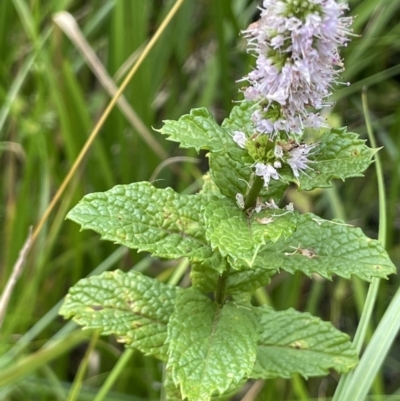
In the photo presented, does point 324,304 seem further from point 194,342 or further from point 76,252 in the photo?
point 194,342

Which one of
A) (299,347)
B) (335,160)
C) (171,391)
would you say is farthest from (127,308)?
(335,160)

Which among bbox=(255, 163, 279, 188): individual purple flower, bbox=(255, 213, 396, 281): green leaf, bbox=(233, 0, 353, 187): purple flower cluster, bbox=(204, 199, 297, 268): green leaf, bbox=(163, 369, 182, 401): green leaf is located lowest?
bbox=(163, 369, 182, 401): green leaf

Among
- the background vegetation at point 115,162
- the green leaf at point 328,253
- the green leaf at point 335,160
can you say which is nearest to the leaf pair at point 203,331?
the green leaf at point 328,253

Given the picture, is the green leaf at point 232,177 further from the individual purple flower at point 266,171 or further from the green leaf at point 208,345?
the green leaf at point 208,345

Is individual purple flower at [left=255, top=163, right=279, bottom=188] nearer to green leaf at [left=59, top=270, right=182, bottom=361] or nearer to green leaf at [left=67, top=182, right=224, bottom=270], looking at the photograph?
green leaf at [left=67, top=182, right=224, bottom=270]

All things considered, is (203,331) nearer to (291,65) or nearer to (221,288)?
(221,288)

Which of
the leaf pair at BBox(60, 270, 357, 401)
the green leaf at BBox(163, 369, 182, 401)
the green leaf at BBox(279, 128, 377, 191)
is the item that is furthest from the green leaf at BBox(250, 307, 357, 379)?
the green leaf at BBox(279, 128, 377, 191)

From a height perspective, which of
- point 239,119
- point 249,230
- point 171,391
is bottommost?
point 171,391
